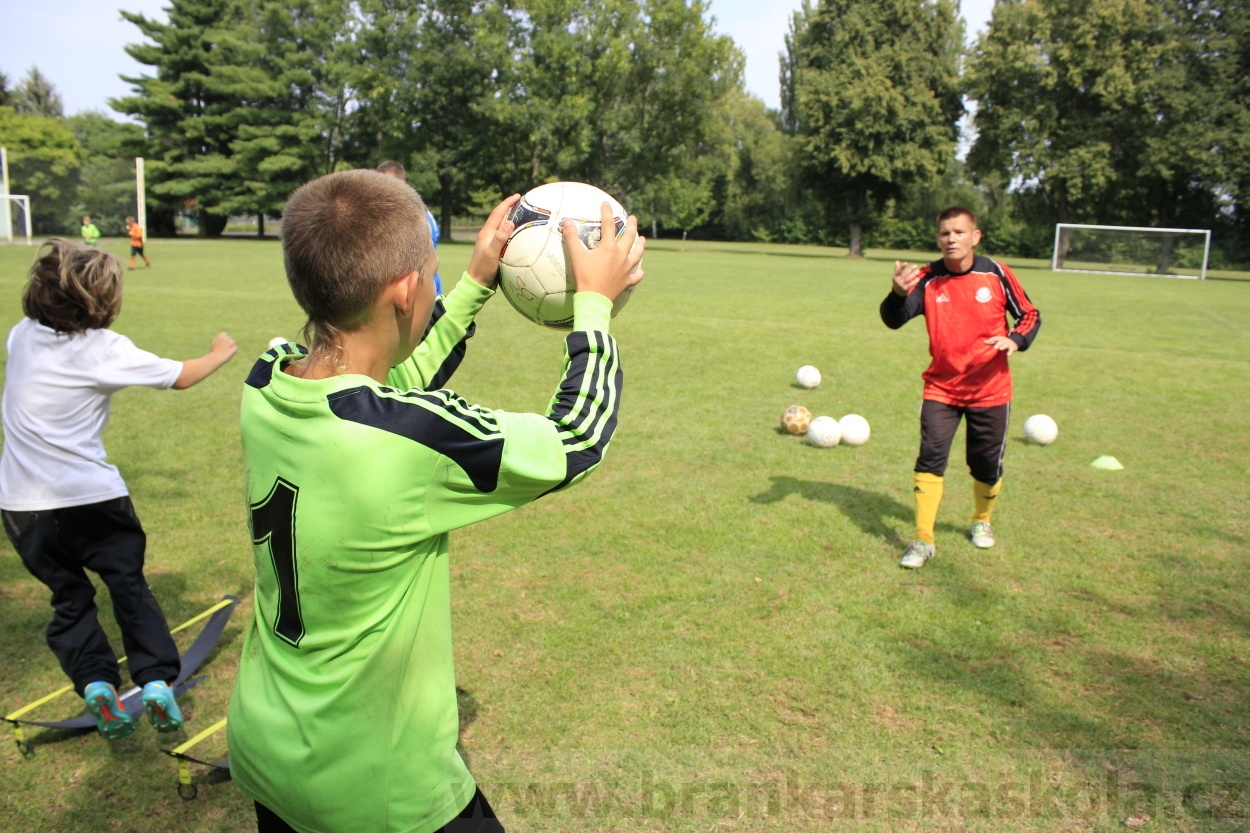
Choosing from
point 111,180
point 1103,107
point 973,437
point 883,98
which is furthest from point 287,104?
point 973,437

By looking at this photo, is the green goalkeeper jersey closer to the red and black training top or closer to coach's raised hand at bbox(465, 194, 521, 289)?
coach's raised hand at bbox(465, 194, 521, 289)

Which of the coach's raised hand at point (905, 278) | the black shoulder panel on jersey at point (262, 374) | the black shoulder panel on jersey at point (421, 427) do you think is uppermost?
the coach's raised hand at point (905, 278)

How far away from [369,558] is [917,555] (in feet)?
15.5

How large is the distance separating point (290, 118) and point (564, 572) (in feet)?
195

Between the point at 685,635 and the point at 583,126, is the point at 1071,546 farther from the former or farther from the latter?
the point at 583,126

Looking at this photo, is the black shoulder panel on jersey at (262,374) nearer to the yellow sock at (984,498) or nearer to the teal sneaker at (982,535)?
the yellow sock at (984,498)

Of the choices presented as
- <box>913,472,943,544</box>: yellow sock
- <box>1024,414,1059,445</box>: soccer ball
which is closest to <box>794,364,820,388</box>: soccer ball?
<box>1024,414,1059,445</box>: soccer ball

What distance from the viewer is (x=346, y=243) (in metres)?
1.70

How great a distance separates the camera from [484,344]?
14102 mm

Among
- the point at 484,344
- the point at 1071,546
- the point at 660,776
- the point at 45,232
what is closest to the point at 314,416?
the point at 660,776

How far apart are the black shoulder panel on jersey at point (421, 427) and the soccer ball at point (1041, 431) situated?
833 cm

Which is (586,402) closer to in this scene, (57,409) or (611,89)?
(57,409)

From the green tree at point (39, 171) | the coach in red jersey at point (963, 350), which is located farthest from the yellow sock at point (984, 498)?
the green tree at point (39, 171)

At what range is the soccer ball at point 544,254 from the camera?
8.00 feet
